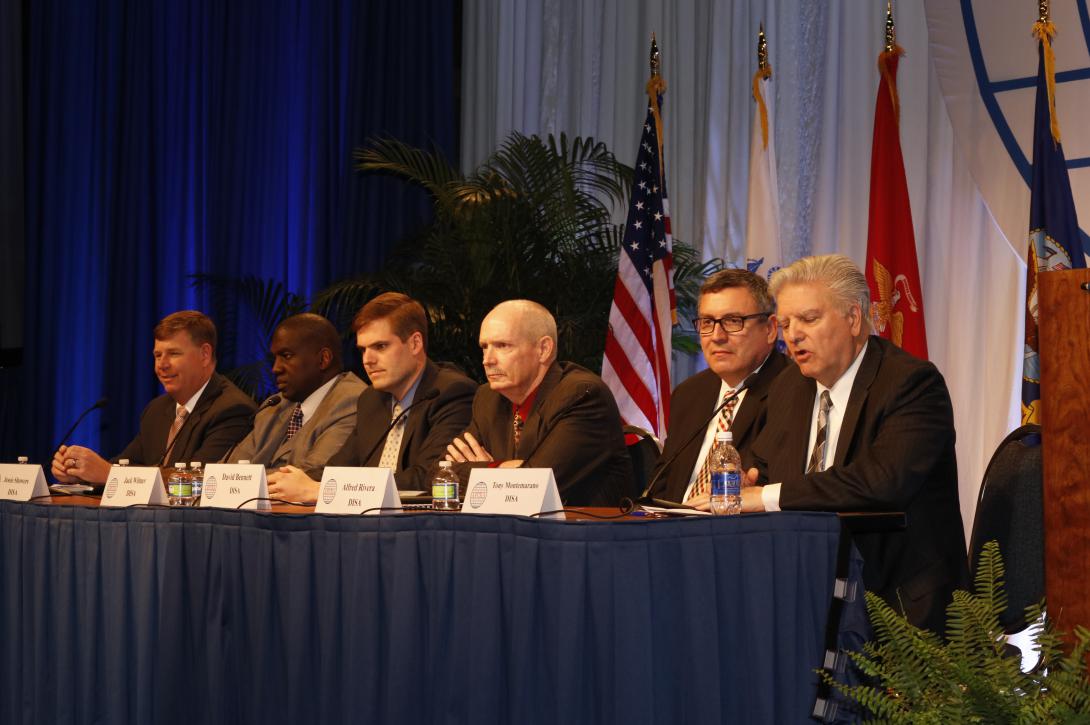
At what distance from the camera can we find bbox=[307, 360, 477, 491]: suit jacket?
3.89 meters

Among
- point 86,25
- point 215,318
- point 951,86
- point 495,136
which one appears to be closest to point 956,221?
point 951,86

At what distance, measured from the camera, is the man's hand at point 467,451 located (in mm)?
3500

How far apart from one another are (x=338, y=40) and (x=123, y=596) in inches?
196

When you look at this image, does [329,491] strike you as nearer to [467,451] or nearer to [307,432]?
[467,451]

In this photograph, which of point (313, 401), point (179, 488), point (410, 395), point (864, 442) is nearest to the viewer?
point (864, 442)

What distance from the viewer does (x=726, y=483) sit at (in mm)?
2648

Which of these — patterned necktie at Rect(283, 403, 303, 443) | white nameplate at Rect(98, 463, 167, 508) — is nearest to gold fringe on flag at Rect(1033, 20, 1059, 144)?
patterned necktie at Rect(283, 403, 303, 443)

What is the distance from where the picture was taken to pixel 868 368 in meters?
2.97

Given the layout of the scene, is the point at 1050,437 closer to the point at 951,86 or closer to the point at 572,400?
the point at 572,400

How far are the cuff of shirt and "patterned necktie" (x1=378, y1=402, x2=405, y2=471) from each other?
1.58 m

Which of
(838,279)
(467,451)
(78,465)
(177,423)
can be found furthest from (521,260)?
(838,279)

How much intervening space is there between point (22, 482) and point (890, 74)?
150 inches

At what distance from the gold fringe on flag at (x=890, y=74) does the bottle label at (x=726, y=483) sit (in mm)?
3160

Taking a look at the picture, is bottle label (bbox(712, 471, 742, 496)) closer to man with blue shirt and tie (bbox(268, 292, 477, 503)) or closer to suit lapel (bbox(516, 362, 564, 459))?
suit lapel (bbox(516, 362, 564, 459))
